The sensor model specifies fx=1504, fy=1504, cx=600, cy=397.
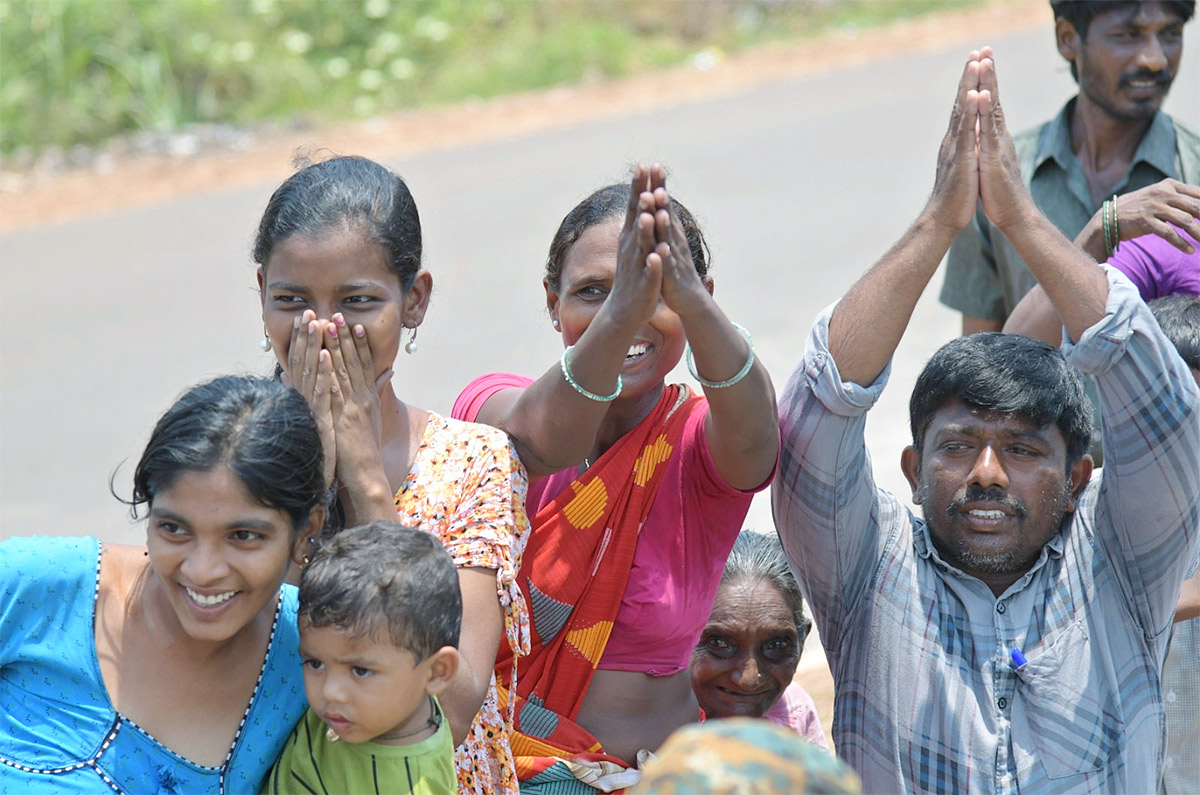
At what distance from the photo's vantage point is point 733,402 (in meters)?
2.88

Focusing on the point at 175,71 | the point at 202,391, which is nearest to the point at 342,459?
the point at 202,391

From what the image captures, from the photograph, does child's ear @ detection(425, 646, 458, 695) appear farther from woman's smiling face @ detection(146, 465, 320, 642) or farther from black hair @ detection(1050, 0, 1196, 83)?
black hair @ detection(1050, 0, 1196, 83)

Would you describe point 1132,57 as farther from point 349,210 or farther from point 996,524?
point 349,210

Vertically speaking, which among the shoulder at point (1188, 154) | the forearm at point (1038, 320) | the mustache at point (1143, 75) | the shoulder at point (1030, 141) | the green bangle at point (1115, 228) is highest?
the mustache at point (1143, 75)

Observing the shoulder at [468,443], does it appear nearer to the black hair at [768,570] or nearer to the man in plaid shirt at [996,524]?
the man in plaid shirt at [996,524]

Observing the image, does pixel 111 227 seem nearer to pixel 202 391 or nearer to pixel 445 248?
pixel 445 248

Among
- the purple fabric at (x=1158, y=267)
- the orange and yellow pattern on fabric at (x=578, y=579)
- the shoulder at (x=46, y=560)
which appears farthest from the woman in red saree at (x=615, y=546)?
the purple fabric at (x=1158, y=267)

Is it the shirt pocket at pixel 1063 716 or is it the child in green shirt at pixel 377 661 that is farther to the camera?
the shirt pocket at pixel 1063 716

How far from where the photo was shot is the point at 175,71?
13.7m

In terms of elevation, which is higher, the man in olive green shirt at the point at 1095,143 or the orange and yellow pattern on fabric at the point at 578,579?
the man in olive green shirt at the point at 1095,143

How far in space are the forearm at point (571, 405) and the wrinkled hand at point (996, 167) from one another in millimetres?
781

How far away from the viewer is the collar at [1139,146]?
471cm

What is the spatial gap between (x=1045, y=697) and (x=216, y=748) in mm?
1588

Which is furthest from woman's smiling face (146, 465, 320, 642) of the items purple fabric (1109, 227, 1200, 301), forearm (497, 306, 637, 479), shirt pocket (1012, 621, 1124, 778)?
purple fabric (1109, 227, 1200, 301)
